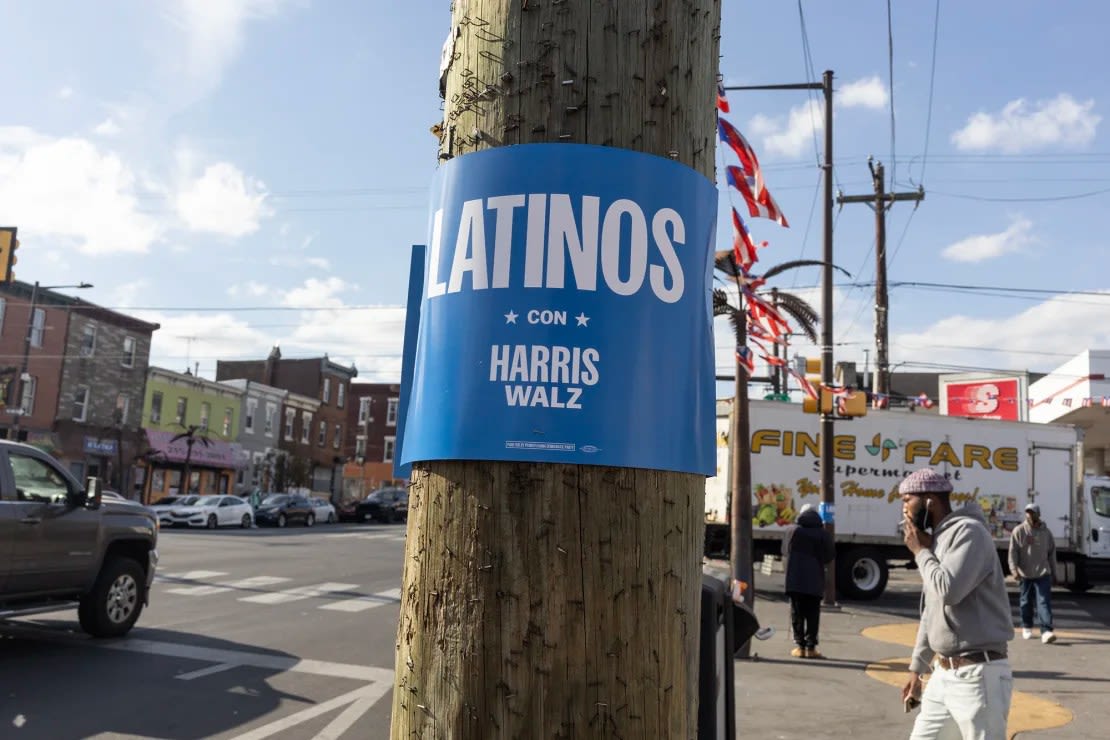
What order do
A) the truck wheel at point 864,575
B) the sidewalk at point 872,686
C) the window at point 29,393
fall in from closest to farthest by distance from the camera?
the sidewalk at point 872,686 → the truck wheel at point 864,575 → the window at point 29,393

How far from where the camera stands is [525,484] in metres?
1.84

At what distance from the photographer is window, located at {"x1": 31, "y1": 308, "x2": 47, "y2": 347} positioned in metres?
37.0

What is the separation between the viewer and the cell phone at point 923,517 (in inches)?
175

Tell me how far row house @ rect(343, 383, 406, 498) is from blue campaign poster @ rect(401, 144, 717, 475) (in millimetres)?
67194

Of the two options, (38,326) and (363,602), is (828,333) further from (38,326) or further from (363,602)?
(38,326)

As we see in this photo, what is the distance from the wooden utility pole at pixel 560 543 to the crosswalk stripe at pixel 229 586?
13317mm

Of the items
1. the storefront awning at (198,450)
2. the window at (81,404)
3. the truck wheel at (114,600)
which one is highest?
the window at (81,404)

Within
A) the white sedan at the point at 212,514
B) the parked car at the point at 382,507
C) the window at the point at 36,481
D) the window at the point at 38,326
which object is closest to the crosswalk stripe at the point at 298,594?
the window at the point at 36,481

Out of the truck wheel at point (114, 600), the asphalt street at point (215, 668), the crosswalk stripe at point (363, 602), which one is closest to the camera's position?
the asphalt street at point (215, 668)

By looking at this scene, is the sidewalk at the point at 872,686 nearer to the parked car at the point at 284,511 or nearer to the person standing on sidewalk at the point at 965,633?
the person standing on sidewalk at the point at 965,633

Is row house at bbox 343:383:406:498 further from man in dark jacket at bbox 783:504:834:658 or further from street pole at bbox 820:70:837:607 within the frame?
man in dark jacket at bbox 783:504:834:658

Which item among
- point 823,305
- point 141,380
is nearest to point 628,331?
point 823,305

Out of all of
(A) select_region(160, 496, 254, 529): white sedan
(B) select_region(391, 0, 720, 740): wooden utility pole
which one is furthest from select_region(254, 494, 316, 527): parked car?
(B) select_region(391, 0, 720, 740): wooden utility pole

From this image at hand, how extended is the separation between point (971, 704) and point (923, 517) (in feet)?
2.83
